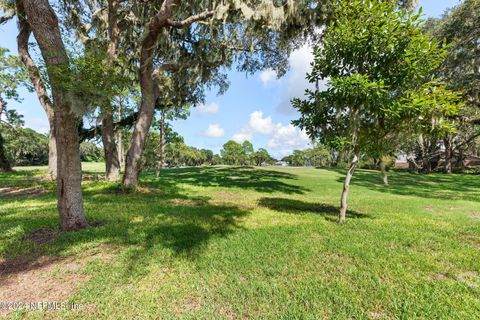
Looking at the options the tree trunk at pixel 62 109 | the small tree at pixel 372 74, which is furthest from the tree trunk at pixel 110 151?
the small tree at pixel 372 74

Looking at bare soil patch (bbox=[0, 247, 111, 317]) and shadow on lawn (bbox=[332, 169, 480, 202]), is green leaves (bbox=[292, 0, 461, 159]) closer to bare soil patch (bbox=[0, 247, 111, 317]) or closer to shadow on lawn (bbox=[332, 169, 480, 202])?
bare soil patch (bbox=[0, 247, 111, 317])

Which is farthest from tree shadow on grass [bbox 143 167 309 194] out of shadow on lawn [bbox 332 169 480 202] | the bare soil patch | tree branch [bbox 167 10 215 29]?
the bare soil patch

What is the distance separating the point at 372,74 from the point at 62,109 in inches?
255

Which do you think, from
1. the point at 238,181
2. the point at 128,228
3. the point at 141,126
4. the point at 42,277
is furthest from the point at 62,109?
the point at 238,181

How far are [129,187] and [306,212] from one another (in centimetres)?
705

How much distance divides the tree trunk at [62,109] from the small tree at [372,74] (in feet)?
17.4

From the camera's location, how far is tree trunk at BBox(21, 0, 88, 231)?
4180 mm

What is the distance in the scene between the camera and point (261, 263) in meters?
3.59

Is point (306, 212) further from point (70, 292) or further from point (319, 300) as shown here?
point (70, 292)

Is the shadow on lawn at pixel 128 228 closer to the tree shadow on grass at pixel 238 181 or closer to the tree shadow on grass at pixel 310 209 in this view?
the tree shadow on grass at pixel 310 209

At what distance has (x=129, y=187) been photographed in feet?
31.4

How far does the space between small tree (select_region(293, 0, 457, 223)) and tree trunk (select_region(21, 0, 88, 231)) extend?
529 centimetres

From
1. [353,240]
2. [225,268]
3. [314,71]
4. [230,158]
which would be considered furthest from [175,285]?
[230,158]

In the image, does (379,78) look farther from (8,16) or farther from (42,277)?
(8,16)
